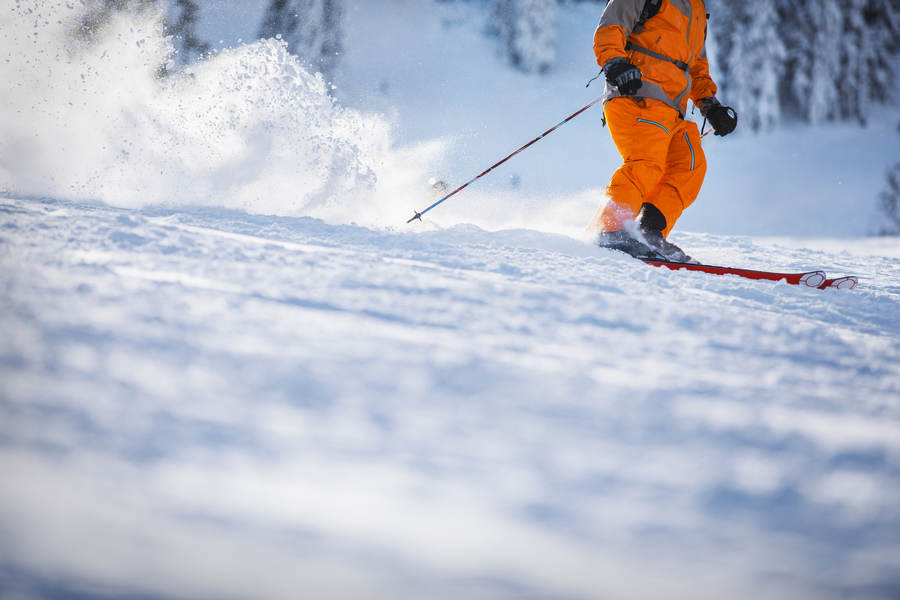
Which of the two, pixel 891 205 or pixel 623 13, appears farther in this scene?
pixel 891 205

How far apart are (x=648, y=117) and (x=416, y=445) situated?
248 cm

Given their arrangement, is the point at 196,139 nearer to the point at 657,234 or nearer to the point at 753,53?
the point at 657,234

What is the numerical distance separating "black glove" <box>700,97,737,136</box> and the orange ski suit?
17cm

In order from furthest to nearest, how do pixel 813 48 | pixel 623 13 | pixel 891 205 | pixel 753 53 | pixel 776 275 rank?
1. pixel 813 48
2. pixel 753 53
3. pixel 891 205
4. pixel 623 13
5. pixel 776 275

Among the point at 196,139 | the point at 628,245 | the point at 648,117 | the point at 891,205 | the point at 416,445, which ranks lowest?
the point at 416,445

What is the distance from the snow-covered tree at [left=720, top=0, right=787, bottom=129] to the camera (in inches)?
586

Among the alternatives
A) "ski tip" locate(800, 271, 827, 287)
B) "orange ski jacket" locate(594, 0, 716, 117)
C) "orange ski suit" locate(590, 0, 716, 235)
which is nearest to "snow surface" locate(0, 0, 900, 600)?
"ski tip" locate(800, 271, 827, 287)

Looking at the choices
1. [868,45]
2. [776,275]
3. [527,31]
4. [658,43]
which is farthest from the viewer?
[527,31]

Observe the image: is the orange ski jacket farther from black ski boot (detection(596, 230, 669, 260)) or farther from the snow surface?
the snow surface

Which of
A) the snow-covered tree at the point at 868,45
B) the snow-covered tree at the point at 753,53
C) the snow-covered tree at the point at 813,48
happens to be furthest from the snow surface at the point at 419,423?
the snow-covered tree at the point at 868,45

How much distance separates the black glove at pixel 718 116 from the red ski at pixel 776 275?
0.90 metres

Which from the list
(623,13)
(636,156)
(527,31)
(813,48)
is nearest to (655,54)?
(623,13)

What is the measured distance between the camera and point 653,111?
2750mm

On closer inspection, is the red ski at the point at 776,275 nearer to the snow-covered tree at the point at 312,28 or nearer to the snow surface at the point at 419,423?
the snow surface at the point at 419,423
